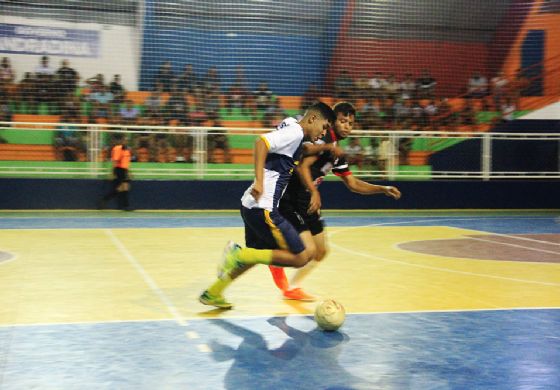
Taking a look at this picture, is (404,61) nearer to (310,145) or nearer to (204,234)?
(204,234)

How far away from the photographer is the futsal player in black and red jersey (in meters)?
7.40

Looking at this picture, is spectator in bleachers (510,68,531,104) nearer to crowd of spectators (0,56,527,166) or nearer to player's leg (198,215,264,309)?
crowd of spectators (0,56,527,166)

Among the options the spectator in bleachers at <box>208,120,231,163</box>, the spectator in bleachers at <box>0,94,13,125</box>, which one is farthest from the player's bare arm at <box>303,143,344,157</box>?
the spectator in bleachers at <box>0,94,13,125</box>

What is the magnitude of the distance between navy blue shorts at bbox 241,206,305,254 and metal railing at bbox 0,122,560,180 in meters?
12.9

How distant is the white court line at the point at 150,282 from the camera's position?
7.01 m

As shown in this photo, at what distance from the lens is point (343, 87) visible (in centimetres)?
2489

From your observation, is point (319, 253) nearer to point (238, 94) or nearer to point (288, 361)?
point (288, 361)

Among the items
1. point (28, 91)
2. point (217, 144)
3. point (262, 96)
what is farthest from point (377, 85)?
point (28, 91)

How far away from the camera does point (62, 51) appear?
24.3 meters

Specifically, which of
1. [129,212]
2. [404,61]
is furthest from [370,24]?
[129,212]

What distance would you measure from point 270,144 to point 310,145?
0.75m

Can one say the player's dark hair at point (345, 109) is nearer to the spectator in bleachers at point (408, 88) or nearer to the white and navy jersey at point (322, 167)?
the white and navy jersey at point (322, 167)

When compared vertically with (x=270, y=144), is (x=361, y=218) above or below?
below

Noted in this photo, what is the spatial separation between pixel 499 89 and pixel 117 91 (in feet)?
40.8
